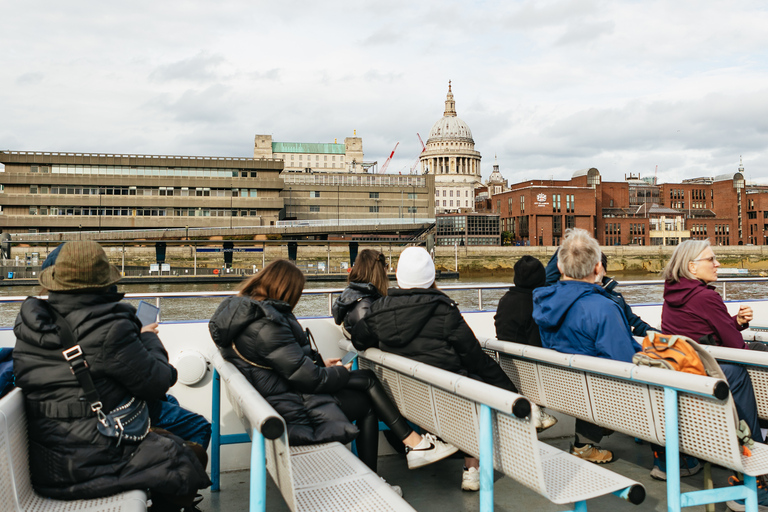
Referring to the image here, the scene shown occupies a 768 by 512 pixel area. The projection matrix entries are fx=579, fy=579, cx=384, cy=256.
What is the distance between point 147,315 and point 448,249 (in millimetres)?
80735

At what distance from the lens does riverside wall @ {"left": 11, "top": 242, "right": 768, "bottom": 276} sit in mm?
69000

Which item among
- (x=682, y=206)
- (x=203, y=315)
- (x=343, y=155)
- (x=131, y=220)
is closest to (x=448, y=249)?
(x=131, y=220)

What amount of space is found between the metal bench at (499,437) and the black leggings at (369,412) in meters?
0.28

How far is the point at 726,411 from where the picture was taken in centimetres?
235

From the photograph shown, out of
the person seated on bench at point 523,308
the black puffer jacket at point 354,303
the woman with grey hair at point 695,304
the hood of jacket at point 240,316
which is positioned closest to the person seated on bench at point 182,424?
the hood of jacket at point 240,316

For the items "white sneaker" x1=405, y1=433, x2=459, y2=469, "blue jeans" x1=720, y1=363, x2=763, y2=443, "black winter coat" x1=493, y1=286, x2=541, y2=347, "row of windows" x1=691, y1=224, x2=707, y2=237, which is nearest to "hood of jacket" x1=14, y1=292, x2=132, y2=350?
"white sneaker" x1=405, y1=433, x2=459, y2=469

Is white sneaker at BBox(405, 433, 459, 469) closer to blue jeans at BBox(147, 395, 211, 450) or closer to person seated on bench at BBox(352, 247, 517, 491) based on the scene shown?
person seated on bench at BBox(352, 247, 517, 491)

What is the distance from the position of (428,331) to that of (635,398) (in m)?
1.11

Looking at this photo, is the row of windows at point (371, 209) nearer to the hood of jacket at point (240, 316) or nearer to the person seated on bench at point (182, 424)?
the person seated on bench at point (182, 424)

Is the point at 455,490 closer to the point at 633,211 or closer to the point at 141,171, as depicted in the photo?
the point at 141,171

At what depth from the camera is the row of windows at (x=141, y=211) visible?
236 ft

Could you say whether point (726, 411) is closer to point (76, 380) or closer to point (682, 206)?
point (76, 380)

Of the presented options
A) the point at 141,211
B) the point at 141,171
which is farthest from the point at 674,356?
the point at 141,171

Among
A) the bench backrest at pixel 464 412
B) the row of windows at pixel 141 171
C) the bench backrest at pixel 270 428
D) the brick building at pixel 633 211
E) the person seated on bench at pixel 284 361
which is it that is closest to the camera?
the bench backrest at pixel 270 428
